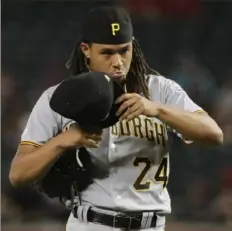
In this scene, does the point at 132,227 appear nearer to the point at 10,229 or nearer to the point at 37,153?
the point at 37,153

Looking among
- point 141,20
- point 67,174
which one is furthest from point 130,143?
point 141,20

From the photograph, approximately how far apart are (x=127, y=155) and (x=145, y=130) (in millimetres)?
93

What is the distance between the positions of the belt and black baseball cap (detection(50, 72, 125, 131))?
1.12ft

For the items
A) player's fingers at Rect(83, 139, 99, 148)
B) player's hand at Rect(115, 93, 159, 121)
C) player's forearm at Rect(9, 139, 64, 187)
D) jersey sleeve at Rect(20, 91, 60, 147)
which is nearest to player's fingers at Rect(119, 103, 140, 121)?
player's hand at Rect(115, 93, 159, 121)

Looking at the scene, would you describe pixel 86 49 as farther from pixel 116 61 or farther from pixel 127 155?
pixel 127 155

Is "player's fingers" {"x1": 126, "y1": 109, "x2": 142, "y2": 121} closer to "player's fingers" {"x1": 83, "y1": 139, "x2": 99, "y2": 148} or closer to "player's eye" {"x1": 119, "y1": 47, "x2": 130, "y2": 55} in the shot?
"player's fingers" {"x1": 83, "y1": 139, "x2": 99, "y2": 148}

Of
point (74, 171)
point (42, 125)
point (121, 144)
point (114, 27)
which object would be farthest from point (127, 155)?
point (114, 27)

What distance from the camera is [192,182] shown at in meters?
4.18

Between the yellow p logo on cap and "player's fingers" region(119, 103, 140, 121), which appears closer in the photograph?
"player's fingers" region(119, 103, 140, 121)

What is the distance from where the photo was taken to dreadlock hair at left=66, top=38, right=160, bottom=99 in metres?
2.22

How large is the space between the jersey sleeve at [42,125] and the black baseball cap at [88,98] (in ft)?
0.75

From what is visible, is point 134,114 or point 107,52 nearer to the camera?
point 134,114

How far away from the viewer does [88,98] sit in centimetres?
191

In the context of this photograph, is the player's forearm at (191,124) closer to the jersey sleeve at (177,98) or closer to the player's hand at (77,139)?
the jersey sleeve at (177,98)
